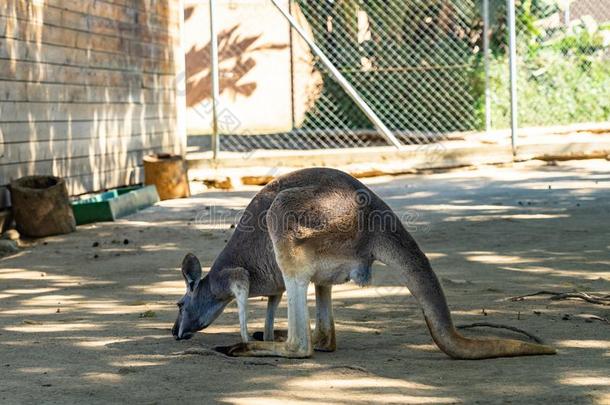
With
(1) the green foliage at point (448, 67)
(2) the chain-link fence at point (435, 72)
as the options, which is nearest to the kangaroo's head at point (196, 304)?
(2) the chain-link fence at point (435, 72)

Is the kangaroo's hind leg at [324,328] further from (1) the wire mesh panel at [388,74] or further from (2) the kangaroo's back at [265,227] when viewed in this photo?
(1) the wire mesh panel at [388,74]

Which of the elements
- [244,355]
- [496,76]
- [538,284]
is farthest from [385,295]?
[496,76]

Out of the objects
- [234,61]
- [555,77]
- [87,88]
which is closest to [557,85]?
[555,77]

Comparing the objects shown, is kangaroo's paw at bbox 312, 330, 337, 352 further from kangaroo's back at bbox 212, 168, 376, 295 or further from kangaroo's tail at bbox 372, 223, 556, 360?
kangaroo's tail at bbox 372, 223, 556, 360

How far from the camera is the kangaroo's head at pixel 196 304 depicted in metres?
5.36

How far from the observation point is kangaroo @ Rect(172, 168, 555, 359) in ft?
15.6

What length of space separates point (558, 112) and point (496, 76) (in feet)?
3.97

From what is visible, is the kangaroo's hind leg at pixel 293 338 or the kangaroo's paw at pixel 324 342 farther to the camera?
the kangaroo's paw at pixel 324 342

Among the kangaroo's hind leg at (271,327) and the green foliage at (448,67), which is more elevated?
the green foliage at (448,67)

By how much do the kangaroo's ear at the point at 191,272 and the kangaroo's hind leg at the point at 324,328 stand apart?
25.3 inches

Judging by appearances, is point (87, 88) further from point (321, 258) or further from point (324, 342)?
point (321, 258)

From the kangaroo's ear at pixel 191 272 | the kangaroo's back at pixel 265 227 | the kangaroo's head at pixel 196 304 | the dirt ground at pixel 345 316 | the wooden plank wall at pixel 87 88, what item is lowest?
the dirt ground at pixel 345 316

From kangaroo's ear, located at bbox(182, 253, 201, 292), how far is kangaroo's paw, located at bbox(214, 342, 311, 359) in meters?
0.49

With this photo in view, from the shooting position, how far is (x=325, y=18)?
18.1 meters
